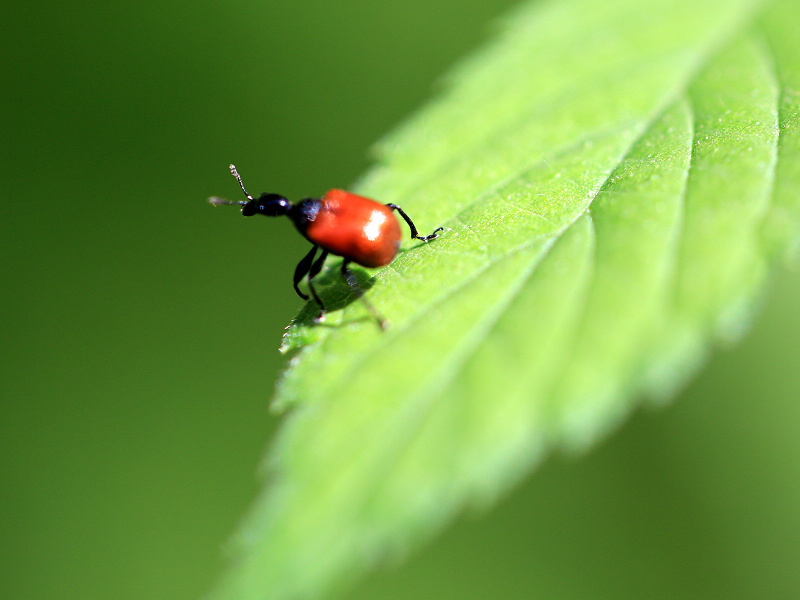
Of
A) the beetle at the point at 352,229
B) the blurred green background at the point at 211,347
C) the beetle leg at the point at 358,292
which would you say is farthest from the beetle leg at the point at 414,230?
the blurred green background at the point at 211,347

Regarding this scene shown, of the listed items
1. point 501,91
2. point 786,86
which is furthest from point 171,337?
point 786,86

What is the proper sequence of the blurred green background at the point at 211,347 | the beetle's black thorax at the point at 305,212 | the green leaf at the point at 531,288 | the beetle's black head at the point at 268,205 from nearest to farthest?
the green leaf at the point at 531,288 < the beetle's black thorax at the point at 305,212 < the beetle's black head at the point at 268,205 < the blurred green background at the point at 211,347

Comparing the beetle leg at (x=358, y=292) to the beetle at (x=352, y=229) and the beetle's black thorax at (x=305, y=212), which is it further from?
the beetle's black thorax at (x=305, y=212)

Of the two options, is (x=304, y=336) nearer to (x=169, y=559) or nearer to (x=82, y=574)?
(x=169, y=559)

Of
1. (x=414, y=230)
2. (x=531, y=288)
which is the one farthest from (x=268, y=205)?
(x=531, y=288)

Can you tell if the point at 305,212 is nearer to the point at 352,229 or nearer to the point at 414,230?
the point at 352,229

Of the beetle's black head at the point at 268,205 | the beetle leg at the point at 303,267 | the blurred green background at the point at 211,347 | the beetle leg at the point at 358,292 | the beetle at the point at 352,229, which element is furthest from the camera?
the blurred green background at the point at 211,347

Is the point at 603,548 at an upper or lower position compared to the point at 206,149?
lower
